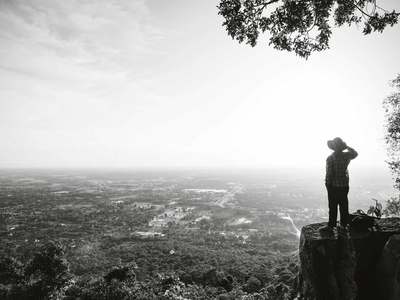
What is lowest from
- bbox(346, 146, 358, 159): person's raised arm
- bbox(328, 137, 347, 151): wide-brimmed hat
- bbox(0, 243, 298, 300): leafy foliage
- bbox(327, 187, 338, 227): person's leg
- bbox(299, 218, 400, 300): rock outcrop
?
bbox(0, 243, 298, 300): leafy foliage

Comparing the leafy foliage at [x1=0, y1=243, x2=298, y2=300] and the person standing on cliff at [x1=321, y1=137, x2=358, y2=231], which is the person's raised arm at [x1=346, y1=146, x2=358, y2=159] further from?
the leafy foliage at [x1=0, y1=243, x2=298, y2=300]

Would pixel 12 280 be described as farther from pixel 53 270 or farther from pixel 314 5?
pixel 314 5

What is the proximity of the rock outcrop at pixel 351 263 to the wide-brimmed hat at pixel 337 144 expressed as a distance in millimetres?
2630

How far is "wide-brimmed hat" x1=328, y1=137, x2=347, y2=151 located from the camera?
7892mm

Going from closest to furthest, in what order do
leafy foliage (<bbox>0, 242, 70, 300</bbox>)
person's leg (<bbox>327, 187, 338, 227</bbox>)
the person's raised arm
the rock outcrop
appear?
the rock outcrop < the person's raised arm < person's leg (<bbox>327, 187, 338, 227</bbox>) < leafy foliage (<bbox>0, 242, 70, 300</bbox>)

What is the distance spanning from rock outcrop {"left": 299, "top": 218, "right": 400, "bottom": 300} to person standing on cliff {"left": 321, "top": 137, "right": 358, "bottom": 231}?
0.89 metres

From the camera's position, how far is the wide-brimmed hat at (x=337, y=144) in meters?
7.89

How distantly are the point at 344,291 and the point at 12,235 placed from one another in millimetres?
78903

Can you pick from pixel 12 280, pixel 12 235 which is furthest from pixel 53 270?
pixel 12 235

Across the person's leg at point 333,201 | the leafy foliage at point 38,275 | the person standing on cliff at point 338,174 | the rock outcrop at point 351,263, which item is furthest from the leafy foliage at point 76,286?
the person standing on cliff at point 338,174

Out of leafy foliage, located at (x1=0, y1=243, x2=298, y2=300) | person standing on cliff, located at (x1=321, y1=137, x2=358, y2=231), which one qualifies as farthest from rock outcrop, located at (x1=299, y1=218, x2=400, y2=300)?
leafy foliage, located at (x1=0, y1=243, x2=298, y2=300)

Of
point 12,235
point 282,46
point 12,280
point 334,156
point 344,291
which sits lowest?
point 12,235

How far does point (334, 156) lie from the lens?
8.00 m

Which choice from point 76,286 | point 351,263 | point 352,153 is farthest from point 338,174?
point 76,286
